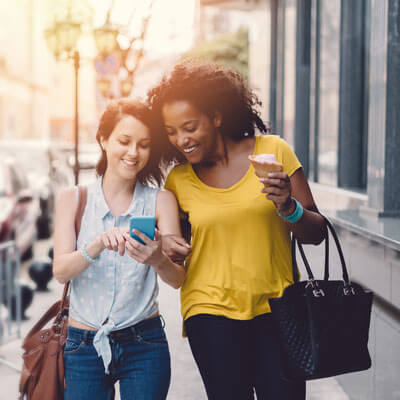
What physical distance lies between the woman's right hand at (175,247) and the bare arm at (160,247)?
0.03 meters

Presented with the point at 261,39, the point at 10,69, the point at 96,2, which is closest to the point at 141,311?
the point at 96,2

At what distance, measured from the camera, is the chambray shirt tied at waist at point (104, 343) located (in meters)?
2.40

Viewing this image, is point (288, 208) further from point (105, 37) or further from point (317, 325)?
point (105, 37)

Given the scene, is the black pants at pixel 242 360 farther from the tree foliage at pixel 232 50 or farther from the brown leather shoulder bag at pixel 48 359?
the tree foliage at pixel 232 50

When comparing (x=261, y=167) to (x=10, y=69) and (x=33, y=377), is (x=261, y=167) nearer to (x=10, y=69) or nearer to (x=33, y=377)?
(x=33, y=377)

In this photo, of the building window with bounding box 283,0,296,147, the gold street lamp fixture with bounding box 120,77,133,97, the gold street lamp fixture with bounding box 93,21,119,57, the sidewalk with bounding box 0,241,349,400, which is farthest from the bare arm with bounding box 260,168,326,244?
the gold street lamp fixture with bounding box 120,77,133,97

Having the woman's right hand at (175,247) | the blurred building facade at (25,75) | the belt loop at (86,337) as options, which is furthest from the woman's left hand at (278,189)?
the blurred building facade at (25,75)

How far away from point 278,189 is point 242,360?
0.73 metres

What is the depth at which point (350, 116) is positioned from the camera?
6.95 m

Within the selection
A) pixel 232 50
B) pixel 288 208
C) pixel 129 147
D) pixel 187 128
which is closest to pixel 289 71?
pixel 187 128

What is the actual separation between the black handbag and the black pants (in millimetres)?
98

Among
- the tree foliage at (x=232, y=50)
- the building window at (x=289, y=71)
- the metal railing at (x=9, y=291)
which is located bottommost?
the metal railing at (x=9, y=291)

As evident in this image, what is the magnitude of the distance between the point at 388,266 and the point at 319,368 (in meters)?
1.19

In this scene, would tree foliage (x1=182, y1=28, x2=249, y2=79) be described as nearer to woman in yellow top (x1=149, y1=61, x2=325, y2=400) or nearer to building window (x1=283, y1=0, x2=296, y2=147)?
building window (x1=283, y1=0, x2=296, y2=147)
